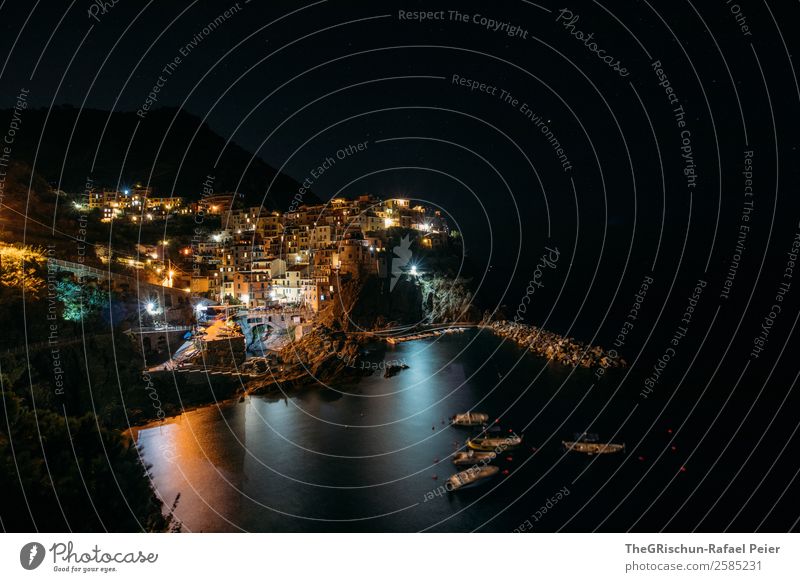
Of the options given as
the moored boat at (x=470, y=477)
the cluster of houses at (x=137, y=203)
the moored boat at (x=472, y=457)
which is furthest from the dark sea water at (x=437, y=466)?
the cluster of houses at (x=137, y=203)

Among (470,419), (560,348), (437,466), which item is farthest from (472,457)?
(560,348)

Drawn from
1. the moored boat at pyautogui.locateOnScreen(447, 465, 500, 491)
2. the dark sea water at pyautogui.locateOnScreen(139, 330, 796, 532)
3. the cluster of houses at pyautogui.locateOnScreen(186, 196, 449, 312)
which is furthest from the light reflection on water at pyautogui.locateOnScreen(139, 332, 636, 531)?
the cluster of houses at pyautogui.locateOnScreen(186, 196, 449, 312)

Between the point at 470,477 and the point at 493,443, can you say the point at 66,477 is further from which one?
the point at 493,443

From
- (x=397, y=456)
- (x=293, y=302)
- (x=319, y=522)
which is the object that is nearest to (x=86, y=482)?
(x=319, y=522)

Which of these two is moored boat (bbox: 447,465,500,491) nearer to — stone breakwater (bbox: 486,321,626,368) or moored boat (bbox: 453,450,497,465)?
moored boat (bbox: 453,450,497,465)

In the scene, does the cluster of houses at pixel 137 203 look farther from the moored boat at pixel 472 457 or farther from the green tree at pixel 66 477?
the green tree at pixel 66 477
